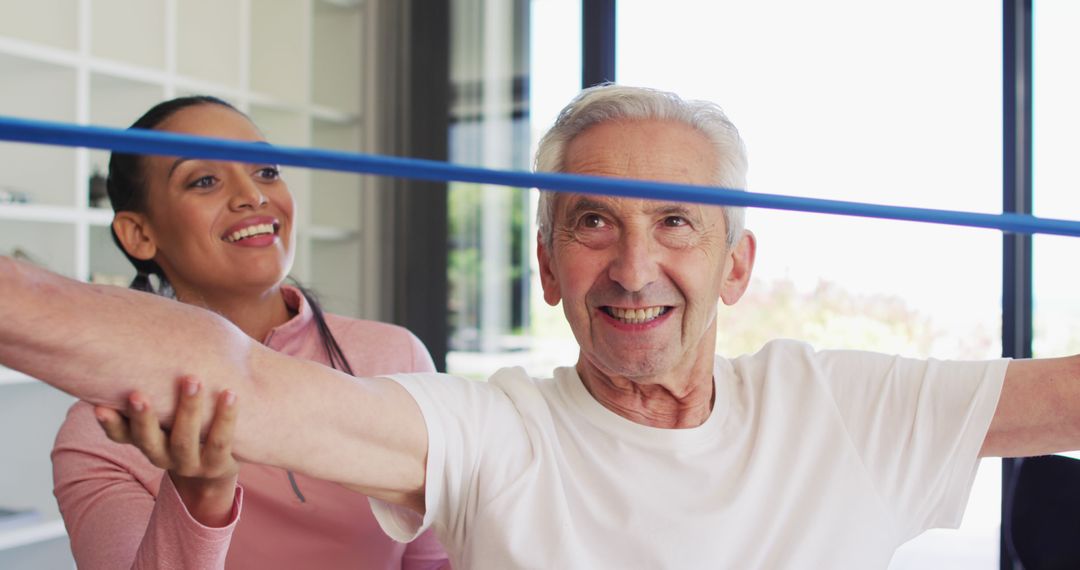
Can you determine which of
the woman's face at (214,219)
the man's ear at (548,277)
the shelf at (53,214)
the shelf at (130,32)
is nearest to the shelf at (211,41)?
the shelf at (130,32)

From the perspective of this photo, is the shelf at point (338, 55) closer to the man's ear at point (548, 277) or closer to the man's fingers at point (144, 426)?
the man's ear at point (548, 277)

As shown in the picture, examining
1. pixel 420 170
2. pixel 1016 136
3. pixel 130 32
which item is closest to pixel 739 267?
pixel 420 170

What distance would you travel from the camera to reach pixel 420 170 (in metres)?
0.83

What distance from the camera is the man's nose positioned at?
132 cm

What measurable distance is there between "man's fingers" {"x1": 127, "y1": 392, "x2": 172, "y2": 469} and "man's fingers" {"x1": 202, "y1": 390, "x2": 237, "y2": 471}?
5cm

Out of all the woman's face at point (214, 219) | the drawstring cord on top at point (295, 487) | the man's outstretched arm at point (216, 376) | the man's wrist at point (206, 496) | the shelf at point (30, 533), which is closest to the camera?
the man's outstretched arm at point (216, 376)

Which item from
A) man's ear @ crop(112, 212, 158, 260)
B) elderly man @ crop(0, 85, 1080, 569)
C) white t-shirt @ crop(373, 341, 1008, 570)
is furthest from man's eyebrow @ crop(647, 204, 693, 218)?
man's ear @ crop(112, 212, 158, 260)

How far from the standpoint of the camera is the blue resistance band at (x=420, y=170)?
719 millimetres

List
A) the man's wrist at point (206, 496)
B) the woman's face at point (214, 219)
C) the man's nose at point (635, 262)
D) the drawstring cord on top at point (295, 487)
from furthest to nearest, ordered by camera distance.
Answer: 1. the woman's face at point (214, 219)
2. the drawstring cord on top at point (295, 487)
3. the man's nose at point (635, 262)
4. the man's wrist at point (206, 496)

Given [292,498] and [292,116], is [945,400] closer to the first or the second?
[292,498]

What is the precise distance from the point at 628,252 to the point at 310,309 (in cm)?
75

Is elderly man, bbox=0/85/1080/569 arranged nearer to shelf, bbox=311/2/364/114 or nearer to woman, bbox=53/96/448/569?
woman, bbox=53/96/448/569

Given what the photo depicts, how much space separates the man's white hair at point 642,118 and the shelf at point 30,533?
231 cm

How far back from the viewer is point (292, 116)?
14.5 feet
